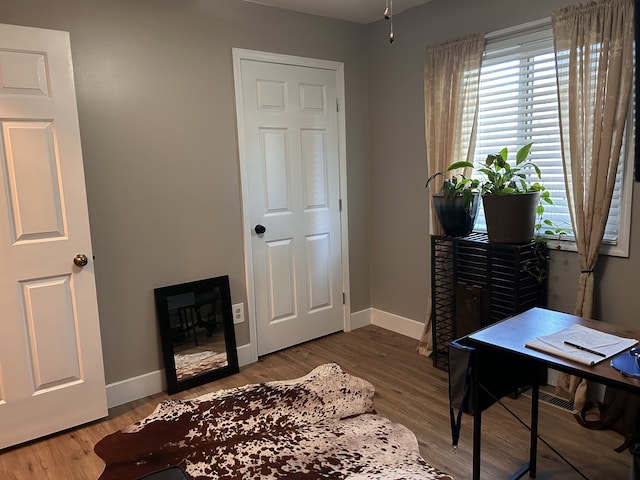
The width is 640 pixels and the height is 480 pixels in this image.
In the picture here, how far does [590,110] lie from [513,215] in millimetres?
673

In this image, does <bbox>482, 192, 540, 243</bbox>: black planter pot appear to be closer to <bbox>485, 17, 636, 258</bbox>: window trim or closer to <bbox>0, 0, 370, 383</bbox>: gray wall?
<bbox>485, 17, 636, 258</bbox>: window trim

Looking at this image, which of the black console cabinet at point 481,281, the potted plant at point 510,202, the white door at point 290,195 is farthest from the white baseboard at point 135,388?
the potted plant at point 510,202

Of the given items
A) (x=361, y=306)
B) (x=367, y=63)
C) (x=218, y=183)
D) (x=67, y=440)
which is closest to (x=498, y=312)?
(x=361, y=306)

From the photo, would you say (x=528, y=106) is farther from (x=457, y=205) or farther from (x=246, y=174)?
(x=246, y=174)

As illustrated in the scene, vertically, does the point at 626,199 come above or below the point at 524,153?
below

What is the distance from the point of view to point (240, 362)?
11.2ft

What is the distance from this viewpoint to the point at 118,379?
9.59 feet

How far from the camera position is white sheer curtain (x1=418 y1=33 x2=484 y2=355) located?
10.3 ft

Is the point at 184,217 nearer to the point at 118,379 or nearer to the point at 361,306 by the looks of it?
the point at 118,379

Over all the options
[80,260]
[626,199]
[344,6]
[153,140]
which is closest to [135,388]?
[80,260]

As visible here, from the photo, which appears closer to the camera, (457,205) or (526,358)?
(526,358)

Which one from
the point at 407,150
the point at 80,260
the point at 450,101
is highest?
the point at 450,101

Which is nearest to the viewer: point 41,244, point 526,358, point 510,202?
point 526,358

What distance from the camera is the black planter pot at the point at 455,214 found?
304 centimetres
